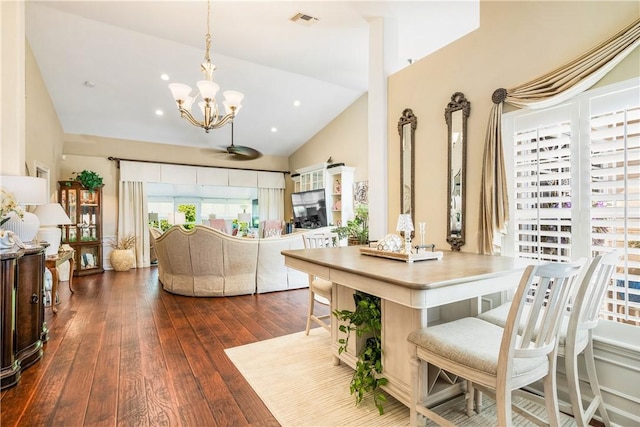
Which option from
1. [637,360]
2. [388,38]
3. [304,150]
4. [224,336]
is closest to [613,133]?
[637,360]

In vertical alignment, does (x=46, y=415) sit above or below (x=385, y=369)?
below

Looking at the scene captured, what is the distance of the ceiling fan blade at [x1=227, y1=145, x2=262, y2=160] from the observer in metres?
6.81

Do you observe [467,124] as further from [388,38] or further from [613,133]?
[388,38]

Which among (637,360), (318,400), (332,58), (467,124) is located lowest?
(318,400)

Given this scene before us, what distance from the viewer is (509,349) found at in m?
1.26

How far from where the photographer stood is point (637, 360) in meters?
1.70

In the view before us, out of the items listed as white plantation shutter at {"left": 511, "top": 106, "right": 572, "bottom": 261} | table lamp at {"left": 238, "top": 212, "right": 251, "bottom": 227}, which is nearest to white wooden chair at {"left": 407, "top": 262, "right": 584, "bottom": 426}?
white plantation shutter at {"left": 511, "top": 106, "right": 572, "bottom": 261}

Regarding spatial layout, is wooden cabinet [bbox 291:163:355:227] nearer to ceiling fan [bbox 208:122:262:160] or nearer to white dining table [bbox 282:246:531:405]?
ceiling fan [bbox 208:122:262:160]

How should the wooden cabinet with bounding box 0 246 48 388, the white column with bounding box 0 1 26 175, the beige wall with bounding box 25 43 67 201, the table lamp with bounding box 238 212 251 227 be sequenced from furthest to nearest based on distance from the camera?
the table lamp with bounding box 238 212 251 227 → the beige wall with bounding box 25 43 67 201 → the white column with bounding box 0 1 26 175 → the wooden cabinet with bounding box 0 246 48 388

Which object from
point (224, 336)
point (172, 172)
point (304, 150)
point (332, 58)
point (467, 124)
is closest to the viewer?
point (467, 124)

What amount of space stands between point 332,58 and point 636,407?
4646 mm

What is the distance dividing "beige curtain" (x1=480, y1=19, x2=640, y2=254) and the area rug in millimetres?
1246

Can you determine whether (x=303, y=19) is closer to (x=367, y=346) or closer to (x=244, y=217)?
(x=367, y=346)

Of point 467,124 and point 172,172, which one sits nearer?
point 467,124
